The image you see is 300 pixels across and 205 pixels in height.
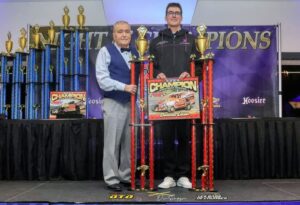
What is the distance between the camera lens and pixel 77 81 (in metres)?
4.52

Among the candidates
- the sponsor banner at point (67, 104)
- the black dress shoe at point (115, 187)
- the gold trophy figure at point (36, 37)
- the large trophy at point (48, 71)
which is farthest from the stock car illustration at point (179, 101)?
the gold trophy figure at point (36, 37)

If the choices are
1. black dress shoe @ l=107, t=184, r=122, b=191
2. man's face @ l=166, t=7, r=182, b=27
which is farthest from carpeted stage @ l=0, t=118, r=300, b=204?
man's face @ l=166, t=7, r=182, b=27

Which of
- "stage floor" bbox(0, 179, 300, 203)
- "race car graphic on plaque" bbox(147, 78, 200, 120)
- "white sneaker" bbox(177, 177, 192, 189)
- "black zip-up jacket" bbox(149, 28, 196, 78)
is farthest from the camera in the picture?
"black zip-up jacket" bbox(149, 28, 196, 78)

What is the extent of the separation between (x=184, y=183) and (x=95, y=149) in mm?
994

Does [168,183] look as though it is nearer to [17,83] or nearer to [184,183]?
[184,183]

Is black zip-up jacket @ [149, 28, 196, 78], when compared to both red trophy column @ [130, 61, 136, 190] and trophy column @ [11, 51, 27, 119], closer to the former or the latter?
red trophy column @ [130, 61, 136, 190]

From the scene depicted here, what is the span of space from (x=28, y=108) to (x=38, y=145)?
1092 millimetres

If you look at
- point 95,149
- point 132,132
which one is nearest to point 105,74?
point 132,132

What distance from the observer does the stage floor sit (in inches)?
98.0

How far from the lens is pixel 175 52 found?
3025mm

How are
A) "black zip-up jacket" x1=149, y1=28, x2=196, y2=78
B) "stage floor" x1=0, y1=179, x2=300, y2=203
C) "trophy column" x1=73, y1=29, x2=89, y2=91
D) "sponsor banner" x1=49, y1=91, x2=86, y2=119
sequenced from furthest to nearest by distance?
"trophy column" x1=73, y1=29, x2=89, y2=91, "sponsor banner" x1=49, y1=91, x2=86, y2=119, "black zip-up jacket" x1=149, y1=28, x2=196, y2=78, "stage floor" x1=0, y1=179, x2=300, y2=203

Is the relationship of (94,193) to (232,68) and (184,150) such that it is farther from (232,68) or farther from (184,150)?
(232,68)

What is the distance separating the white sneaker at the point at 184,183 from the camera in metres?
2.90

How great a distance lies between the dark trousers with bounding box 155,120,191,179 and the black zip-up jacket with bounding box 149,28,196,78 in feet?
1.27
